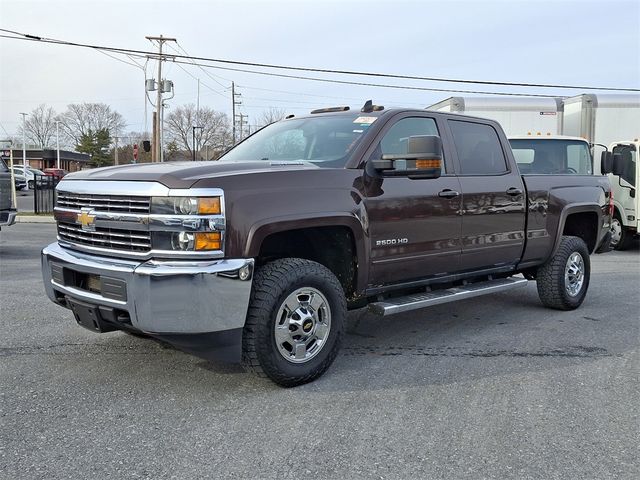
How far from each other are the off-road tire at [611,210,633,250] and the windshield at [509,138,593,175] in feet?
9.14

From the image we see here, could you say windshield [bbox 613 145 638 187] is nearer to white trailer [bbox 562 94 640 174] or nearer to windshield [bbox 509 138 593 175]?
white trailer [bbox 562 94 640 174]

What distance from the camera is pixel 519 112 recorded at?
13.6 m

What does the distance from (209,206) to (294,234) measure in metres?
0.92

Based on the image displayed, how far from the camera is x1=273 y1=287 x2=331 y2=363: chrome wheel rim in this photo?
3926mm

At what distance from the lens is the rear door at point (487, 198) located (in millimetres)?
5254

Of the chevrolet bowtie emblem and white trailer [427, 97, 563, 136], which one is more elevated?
white trailer [427, 97, 563, 136]

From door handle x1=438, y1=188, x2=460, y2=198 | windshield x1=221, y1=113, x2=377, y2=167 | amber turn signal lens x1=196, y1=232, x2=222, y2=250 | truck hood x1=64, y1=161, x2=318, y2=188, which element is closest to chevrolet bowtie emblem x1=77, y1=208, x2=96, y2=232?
truck hood x1=64, y1=161, x2=318, y2=188

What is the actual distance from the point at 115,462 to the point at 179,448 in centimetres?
33

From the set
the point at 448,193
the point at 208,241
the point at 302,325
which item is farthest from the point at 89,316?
the point at 448,193

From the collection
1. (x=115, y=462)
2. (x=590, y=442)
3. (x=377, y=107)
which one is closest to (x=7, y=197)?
(x=377, y=107)

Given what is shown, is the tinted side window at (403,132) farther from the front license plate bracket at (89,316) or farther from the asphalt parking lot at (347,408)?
the front license plate bracket at (89,316)

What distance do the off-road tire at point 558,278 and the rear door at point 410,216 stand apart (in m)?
1.75

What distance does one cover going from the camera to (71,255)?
13.5ft

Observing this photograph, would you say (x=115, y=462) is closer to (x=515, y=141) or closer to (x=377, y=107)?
(x=377, y=107)
